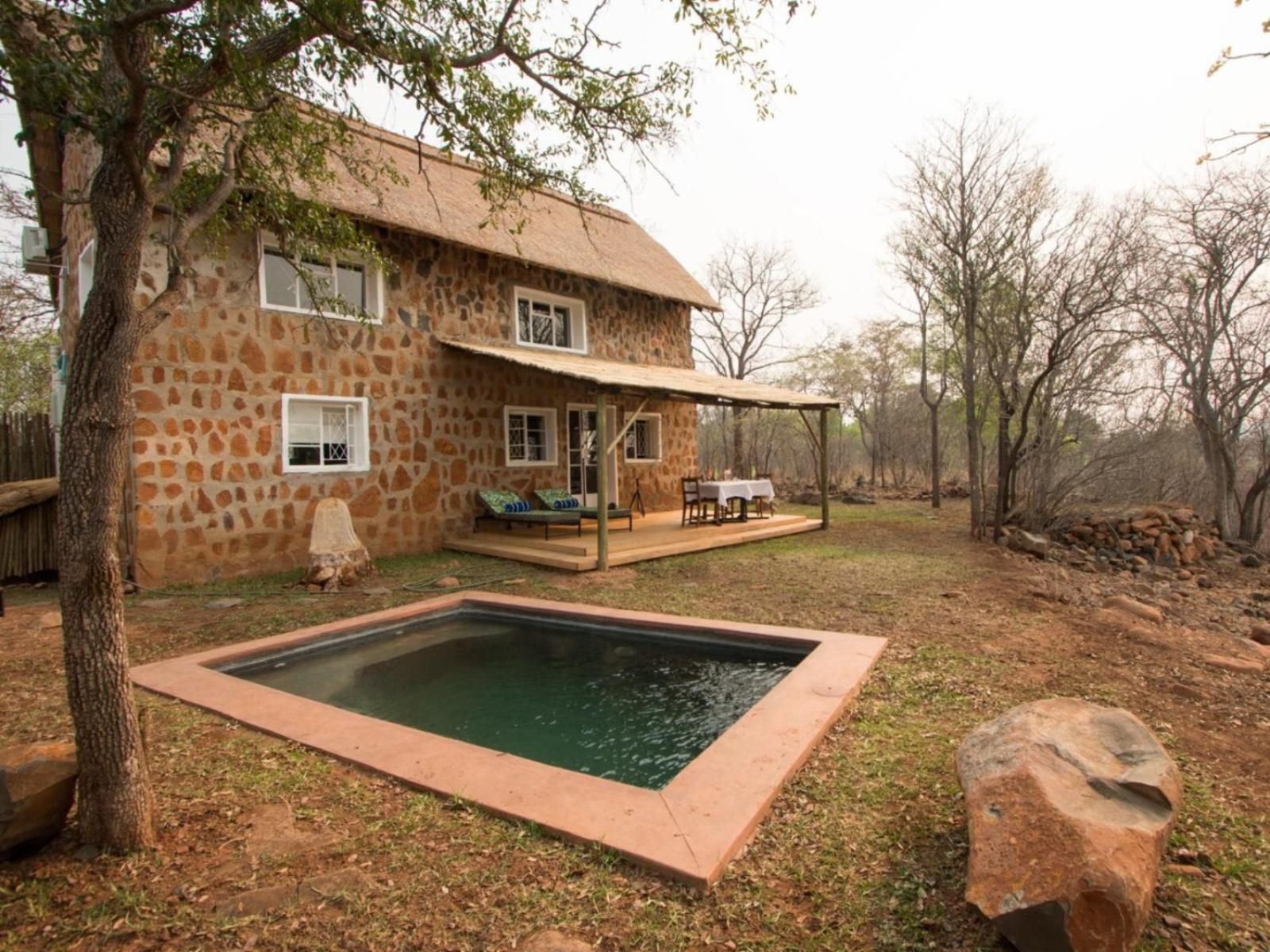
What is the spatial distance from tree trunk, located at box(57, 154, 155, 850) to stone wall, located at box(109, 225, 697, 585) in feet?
15.0

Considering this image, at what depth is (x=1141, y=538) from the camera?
11211mm

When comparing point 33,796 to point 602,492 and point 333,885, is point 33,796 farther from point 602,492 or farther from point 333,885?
point 602,492

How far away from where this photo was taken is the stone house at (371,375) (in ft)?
26.1

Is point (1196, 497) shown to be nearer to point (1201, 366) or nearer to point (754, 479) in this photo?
point (1201, 366)

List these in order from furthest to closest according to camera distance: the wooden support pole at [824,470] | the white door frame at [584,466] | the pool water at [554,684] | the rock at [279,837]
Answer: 1. the wooden support pole at [824,470]
2. the white door frame at [584,466]
3. the pool water at [554,684]
4. the rock at [279,837]

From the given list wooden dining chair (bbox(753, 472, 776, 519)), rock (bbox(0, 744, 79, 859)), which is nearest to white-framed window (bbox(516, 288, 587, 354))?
Answer: wooden dining chair (bbox(753, 472, 776, 519))

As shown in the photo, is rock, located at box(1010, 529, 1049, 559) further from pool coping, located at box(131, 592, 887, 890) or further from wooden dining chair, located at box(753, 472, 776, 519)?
pool coping, located at box(131, 592, 887, 890)

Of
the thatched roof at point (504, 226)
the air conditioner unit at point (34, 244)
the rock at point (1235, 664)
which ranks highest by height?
the thatched roof at point (504, 226)

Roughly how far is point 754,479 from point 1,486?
1175 cm

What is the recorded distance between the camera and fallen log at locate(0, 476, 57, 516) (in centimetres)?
800

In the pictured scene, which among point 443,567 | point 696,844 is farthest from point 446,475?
point 696,844

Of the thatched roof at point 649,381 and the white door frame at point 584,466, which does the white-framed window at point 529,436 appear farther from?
the thatched roof at point 649,381

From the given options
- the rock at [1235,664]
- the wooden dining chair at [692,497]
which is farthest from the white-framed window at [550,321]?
the rock at [1235,664]

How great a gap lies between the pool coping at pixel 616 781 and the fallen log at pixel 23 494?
492 cm
